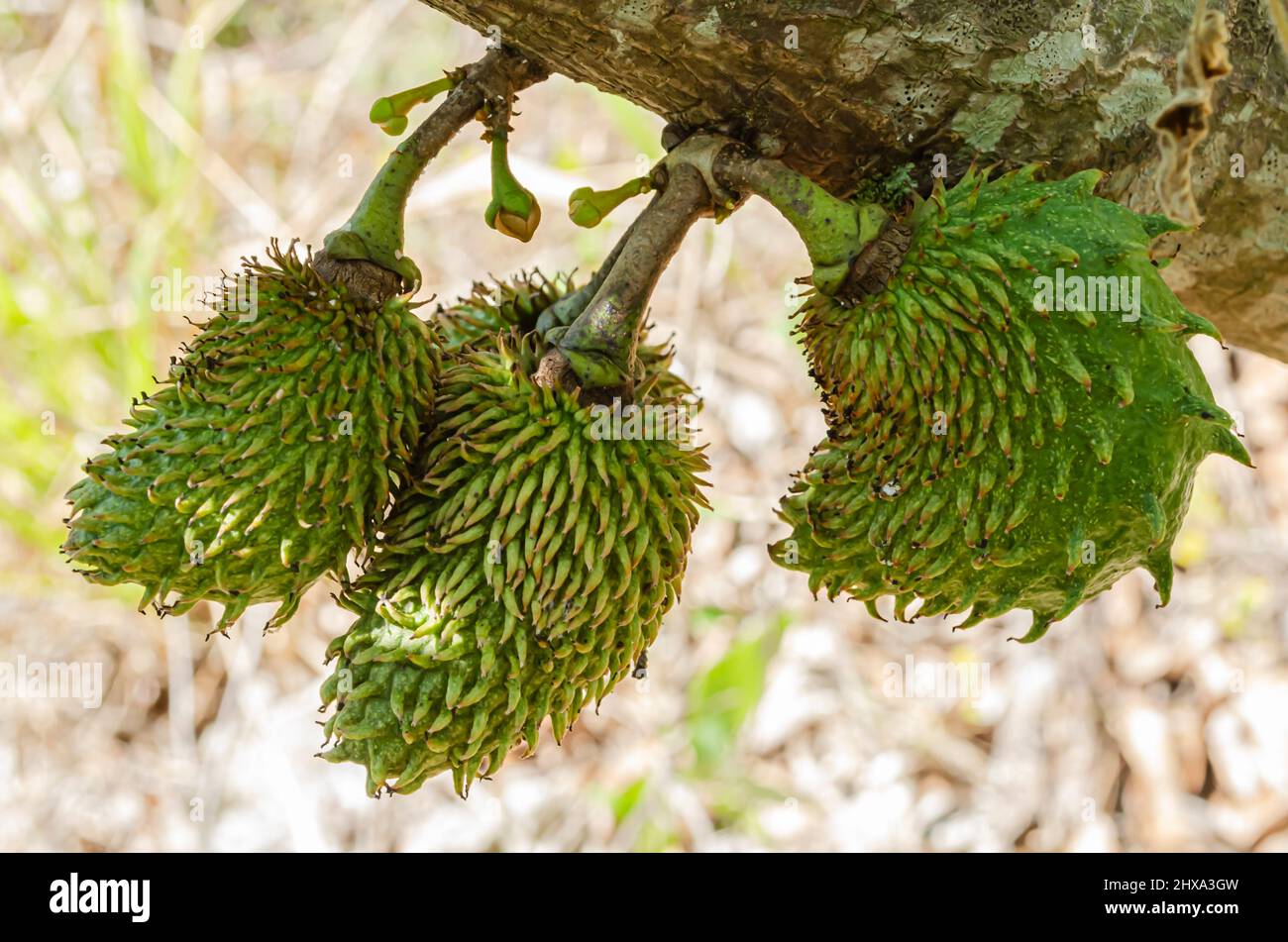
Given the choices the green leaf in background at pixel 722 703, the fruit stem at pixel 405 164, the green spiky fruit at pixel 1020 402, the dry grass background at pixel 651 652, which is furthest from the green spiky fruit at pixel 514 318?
the dry grass background at pixel 651 652

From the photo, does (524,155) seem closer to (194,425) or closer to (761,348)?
(761,348)

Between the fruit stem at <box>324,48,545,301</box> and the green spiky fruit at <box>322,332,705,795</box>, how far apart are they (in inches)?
12.0

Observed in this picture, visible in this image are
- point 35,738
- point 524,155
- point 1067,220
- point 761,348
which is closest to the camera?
point 1067,220

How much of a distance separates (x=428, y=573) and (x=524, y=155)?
4.71m

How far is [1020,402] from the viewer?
1.83 meters

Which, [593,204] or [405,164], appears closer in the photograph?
[405,164]

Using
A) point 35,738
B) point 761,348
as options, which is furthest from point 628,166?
point 35,738

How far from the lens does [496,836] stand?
4.96 metres

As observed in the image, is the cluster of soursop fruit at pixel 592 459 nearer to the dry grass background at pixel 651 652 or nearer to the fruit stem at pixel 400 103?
the fruit stem at pixel 400 103

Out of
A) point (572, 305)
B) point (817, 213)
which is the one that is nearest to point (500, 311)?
point (572, 305)

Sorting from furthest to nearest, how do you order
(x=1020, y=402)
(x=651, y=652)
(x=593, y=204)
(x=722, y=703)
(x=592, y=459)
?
(x=651, y=652), (x=722, y=703), (x=593, y=204), (x=592, y=459), (x=1020, y=402)

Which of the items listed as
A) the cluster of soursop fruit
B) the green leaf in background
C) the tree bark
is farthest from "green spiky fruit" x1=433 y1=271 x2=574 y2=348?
the green leaf in background

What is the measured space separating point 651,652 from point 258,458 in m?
3.35

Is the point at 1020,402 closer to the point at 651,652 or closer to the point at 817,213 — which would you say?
the point at 817,213
